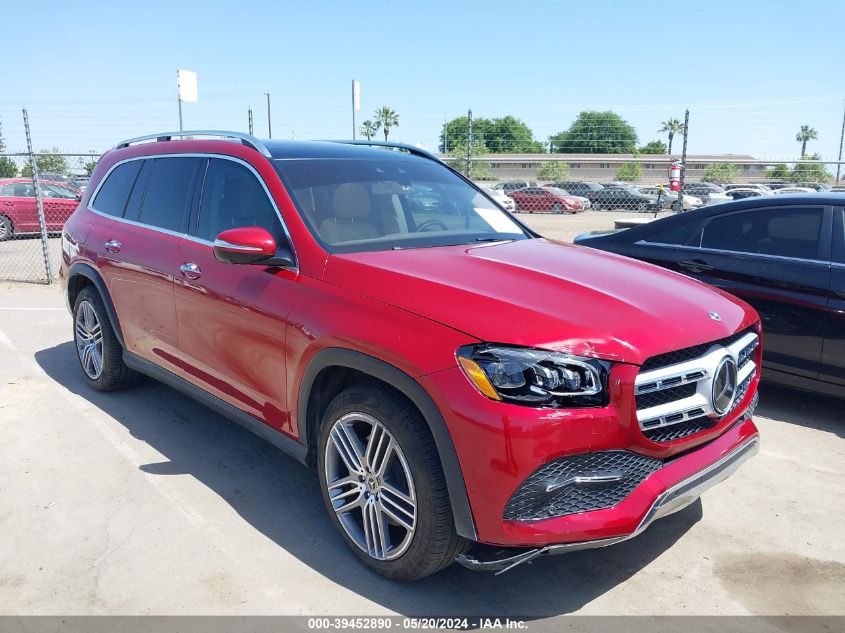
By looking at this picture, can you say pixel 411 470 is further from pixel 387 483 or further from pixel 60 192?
pixel 60 192

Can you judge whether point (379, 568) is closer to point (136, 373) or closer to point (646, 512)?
point (646, 512)

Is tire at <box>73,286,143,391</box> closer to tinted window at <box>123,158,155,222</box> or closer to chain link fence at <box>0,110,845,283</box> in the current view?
tinted window at <box>123,158,155,222</box>

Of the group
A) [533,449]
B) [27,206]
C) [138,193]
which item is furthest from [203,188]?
[27,206]

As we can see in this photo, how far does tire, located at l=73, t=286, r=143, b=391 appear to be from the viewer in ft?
16.6

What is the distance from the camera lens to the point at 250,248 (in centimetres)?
318

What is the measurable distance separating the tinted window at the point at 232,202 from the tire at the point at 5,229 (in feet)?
48.4

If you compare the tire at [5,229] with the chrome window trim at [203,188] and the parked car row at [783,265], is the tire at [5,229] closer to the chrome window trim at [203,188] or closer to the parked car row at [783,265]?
the chrome window trim at [203,188]

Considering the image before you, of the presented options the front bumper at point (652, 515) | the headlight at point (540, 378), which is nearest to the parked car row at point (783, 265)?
the front bumper at point (652, 515)

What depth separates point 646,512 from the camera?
2.47 metres

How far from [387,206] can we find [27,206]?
51.2 ft

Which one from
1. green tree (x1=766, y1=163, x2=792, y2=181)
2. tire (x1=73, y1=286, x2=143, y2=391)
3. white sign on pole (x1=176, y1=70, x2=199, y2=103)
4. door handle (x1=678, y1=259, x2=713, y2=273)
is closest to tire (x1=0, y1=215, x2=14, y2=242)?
white sign on pole (x1=176, y1=70, x2=199, y2=103)

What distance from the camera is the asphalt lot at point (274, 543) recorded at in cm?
285

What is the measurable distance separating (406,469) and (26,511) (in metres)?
2.22

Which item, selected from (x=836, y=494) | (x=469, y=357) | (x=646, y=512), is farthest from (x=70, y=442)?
(x=836, y=494)
